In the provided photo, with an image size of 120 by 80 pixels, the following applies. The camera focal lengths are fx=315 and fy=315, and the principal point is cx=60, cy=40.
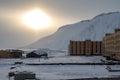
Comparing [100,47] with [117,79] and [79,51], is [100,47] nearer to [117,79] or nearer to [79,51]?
[79,51]

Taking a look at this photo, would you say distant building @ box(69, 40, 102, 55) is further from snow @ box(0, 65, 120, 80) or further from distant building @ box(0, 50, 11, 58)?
snow @ box(0, 65, 120, 80)

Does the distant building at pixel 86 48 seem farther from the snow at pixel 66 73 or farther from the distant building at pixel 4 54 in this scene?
the snow at pixel 66 73

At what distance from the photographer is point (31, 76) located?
89.3ft

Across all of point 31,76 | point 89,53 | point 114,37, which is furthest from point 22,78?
point 89,53

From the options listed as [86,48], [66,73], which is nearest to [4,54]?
[86,48]

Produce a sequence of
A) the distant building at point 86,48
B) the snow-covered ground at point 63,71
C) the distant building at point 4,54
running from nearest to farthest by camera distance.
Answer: the snow-covered ground at point 63,71 < the distant building at point 4,54 < the distant building at point 86,48

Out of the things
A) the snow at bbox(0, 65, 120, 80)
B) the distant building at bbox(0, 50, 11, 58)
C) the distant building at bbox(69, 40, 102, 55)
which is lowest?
the snow at bbox(0, 65, 120, 80)

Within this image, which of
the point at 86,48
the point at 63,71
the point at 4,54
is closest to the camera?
the point at 63,71

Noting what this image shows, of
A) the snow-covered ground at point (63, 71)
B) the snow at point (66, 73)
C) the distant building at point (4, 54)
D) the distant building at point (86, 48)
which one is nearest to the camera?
the snow at point (66, 73)

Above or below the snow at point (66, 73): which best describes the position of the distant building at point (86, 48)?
above

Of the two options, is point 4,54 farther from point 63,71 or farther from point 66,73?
point 66,73

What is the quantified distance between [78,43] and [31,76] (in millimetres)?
66354

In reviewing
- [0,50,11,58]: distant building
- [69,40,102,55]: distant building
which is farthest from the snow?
[69,40,102,55]: distant building

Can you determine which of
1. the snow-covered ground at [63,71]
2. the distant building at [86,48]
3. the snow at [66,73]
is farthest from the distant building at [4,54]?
the snow at [66,73]
